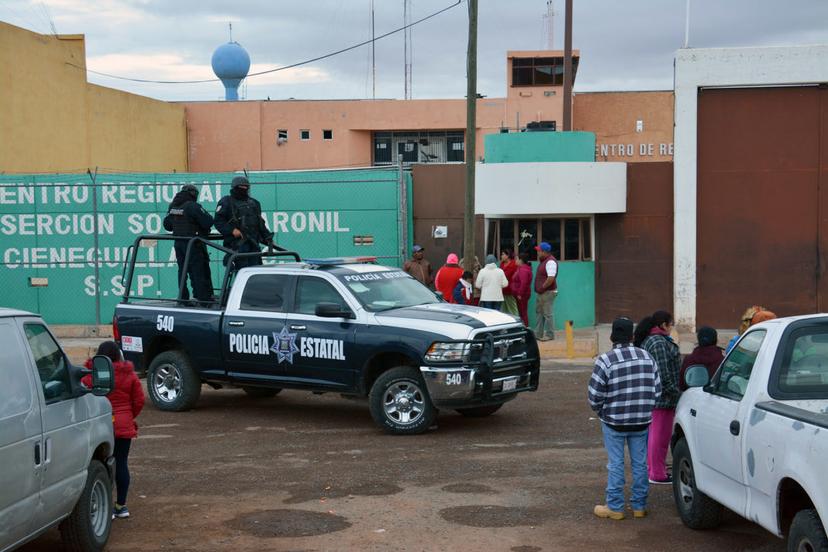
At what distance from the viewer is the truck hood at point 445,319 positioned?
11.5 m

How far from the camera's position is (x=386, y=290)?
12.6 m

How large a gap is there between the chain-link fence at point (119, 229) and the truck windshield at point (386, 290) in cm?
964

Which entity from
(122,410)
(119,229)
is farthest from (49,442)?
(119,229)

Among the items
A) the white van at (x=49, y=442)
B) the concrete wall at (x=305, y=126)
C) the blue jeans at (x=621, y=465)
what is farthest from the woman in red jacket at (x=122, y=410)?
the concrete wall at (x=305, y=126)

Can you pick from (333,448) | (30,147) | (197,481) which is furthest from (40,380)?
(30,147)

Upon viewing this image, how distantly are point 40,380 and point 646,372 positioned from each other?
13.9 ft

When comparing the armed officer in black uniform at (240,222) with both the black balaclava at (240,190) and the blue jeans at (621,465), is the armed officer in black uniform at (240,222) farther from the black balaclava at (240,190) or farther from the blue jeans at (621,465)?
the blue jeans at (621,465)

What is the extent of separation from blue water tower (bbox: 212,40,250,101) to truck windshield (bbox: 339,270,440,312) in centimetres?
3858

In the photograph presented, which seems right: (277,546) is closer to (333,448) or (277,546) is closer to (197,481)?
(197,481)

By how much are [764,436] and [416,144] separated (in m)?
43.8

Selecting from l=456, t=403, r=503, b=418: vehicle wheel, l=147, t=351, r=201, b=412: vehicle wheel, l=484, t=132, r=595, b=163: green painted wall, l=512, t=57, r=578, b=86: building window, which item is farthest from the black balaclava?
l=512, t=57, r=578, b=86: building window

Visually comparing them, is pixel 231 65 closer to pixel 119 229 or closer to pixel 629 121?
pixel 629 121

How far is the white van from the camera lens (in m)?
5.98

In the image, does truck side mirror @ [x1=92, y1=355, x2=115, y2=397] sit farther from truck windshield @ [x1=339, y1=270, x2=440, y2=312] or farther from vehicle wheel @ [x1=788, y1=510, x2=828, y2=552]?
truck windshield @ [x1=339, y1=270, x2=440, y2=312]
